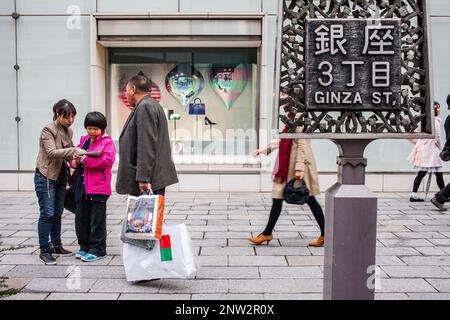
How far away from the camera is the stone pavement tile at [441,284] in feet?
14.8

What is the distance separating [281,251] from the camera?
583 centimetres

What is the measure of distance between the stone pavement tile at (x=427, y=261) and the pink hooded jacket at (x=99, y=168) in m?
3.13

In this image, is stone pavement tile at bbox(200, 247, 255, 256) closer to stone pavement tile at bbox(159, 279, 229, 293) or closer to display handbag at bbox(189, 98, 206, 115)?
stone pavement tile at bbox(159, 279, 229, 293)

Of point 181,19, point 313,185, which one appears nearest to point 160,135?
point 313,185

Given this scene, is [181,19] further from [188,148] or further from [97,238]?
[97,238]

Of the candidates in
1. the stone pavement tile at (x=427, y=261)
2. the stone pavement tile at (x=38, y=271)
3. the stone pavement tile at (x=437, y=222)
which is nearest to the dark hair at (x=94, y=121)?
the stone pavement tile at (x=38, y=271)

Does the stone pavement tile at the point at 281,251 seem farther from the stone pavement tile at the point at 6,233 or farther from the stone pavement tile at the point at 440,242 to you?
the stone pavement tile at the point at 6,233

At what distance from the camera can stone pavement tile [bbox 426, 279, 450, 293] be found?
452 cm

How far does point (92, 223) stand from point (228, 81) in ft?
20.3

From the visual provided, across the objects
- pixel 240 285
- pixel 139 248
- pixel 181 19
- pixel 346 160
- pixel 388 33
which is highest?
pixel 181 19

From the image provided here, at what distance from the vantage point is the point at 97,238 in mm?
5473

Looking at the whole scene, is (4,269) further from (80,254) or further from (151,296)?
(151,296)

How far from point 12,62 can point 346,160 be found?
911 centimetres

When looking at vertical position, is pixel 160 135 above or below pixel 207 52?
below
